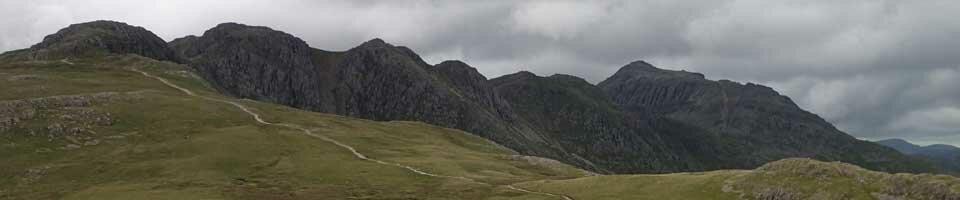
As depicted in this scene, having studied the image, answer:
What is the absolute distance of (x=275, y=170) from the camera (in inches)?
5207

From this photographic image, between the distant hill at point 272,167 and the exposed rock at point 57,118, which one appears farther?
the exposed rock at point 57,118

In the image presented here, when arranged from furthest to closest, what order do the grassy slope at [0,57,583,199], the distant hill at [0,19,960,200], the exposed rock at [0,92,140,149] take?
the exposed rock at [0,92,140,149]
the grassy slope at [0,57,583,199]
the distant hill at [0,19,960,200]

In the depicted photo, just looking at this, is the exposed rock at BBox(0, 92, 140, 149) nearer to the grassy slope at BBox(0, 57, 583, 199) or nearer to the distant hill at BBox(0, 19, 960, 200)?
the distant hill at BBox(0, 19, 960, 200)

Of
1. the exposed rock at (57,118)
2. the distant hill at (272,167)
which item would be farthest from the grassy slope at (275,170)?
the exposed rock at (57,118)

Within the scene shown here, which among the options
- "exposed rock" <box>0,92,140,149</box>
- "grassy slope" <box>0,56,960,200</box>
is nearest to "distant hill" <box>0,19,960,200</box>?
"grassy slope" <box>0,56,960,200</box>

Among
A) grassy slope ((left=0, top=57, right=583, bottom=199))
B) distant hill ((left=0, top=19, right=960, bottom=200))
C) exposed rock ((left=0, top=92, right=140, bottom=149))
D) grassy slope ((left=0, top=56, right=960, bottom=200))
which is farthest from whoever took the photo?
exposed rock ((left=0, top=92, right=140, bottom=149))

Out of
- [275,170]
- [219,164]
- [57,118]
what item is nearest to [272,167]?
[275,170]

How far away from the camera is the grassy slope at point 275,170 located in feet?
306

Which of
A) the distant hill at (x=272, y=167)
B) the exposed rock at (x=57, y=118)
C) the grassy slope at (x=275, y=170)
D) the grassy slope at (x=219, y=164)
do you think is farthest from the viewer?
the exposed rock at (x=57, y=118)

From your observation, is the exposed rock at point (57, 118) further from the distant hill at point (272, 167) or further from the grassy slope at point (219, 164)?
the grassy slope at point (219, 164)

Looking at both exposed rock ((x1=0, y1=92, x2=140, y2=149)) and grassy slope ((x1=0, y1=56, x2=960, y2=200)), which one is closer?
grassy slope ((x1=0, y1=56, x2=960, y2=200))

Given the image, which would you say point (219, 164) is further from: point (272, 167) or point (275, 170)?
point (275, 170)

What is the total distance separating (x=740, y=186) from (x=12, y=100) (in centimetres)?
16507

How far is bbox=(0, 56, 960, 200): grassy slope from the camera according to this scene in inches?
3669
